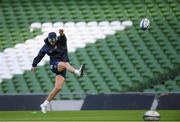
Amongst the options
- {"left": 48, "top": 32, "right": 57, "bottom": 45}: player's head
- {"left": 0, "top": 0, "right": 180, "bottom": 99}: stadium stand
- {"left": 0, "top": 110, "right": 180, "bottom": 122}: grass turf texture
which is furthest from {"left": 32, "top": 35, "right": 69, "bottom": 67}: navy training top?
{"left": 0, "top": 0, "right": 180, "bottom": 99}: stadium stand

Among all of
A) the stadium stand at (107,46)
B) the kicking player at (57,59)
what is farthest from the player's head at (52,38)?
the stadium stand at (107,46)

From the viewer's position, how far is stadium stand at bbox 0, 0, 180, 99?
20984 mm

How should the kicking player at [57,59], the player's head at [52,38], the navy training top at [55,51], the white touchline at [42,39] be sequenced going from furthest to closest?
the white touchline at [42,39] → the navy training top at [55,51] → the kicking player at [57,59] → the player's head at [52,38]

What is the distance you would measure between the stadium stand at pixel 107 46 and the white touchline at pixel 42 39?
0.06 metres

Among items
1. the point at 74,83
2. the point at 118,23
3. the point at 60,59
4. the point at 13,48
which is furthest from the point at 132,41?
the point at 60,59

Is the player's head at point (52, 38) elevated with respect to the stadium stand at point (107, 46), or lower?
lower

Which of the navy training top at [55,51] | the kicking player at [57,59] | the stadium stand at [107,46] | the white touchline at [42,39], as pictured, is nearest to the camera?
the kicking player at [57,59]

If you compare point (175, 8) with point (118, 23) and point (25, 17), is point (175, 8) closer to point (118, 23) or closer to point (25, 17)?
point (118, 23)

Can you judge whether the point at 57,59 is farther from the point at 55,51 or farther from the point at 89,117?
the point at 89,117

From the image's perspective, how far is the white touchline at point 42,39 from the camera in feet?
73.8

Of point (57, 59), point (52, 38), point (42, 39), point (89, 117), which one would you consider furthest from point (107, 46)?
point (52, 38)

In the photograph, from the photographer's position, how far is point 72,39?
75.9 feet

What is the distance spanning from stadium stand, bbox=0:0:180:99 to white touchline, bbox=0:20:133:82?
0.06 meters

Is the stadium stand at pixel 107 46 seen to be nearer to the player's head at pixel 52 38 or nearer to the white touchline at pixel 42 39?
the white touchline at pixel 42 39
